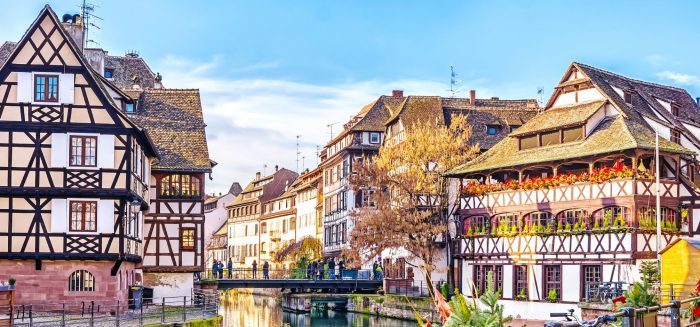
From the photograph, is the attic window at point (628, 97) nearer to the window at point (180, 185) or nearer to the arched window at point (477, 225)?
the arched window at point (477, 225)

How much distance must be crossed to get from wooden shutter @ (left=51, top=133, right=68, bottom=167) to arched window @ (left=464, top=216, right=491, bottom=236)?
69.4 ft

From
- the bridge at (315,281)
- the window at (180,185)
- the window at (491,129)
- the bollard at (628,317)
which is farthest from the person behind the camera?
the window at (491,129)

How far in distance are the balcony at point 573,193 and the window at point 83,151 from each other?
1958 centimetres

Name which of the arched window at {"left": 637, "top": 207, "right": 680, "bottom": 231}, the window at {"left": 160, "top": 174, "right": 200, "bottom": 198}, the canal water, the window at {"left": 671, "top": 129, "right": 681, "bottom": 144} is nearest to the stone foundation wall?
the window at {"left": 160, "top": 174, "right": 200, "bottom": 198}

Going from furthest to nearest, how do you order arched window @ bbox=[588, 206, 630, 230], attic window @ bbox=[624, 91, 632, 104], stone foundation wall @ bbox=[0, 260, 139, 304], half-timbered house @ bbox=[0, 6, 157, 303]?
1. attic window @ bbox=[624, 91, 632, 104]
2. arched window @ bbox=[588, 206, 630, 230]
3. half-timbered house @ bbox=[0, 6, 157, 303]
4. stone foundation wall @ bbox=[0, 260, 139, 304]

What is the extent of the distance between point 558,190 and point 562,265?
3.28 meters

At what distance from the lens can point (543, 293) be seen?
4556 cm

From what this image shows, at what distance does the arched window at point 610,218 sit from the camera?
138 feet

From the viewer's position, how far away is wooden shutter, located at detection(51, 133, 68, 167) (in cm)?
3775

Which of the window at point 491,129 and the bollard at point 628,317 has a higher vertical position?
the window at point 491,129

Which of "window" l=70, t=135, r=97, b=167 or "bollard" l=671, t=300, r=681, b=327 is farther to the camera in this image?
"window" l=70, t=135, r=97, b=167

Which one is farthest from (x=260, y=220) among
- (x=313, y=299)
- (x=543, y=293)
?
(x=543, y=293)

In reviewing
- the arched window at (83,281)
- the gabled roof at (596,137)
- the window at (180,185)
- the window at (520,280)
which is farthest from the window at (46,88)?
the window at (520,280)

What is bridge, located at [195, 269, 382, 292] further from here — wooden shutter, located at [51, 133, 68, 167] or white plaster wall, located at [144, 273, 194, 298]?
wooden shutter, located at [51, 133, 68, 167]
